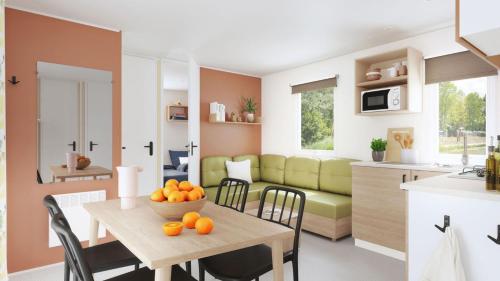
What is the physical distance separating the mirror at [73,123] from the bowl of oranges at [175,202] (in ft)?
5.92

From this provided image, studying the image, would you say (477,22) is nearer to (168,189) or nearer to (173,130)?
(168,189)

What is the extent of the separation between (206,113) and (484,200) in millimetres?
3907

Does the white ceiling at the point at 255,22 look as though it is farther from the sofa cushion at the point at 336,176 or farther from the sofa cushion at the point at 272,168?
the sofa cushion at the point at 272,168

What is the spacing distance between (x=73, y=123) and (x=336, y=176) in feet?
10.1

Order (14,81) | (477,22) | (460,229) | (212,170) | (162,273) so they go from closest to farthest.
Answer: (162,273), (477,22), (460,229), (14,81), (212,170)

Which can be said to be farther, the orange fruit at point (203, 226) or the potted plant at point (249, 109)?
the potted plant at point (249, 109)

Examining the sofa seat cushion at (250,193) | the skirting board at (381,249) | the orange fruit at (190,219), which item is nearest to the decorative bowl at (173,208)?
the orange fruit at (190,219)

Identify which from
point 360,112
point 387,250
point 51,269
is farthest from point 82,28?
point 387,250

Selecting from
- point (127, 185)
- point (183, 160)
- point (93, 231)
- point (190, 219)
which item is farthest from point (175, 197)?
point (183, 160)

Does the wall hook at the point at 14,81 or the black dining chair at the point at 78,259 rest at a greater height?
the wall hook at the point at 14,81

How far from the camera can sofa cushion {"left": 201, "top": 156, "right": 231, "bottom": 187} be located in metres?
4.58

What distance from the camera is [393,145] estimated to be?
359cm

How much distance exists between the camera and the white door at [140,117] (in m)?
4.18

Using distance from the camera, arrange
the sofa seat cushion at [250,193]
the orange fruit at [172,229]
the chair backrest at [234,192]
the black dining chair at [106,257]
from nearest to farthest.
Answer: the orange fruit at [172,229], the black dining chair at [106,257], the chair backrest at [234,192], the sofa seat cushion at [250,193]
